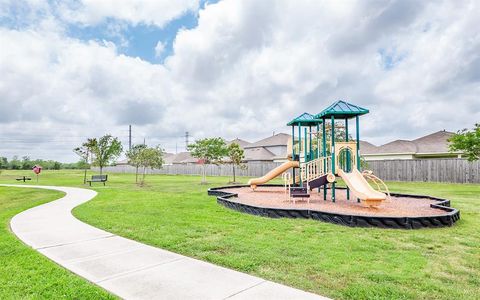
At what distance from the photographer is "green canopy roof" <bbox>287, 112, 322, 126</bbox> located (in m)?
14.4

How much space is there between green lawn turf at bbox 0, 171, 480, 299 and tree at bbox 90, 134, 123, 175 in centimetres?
2259

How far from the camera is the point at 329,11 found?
13359 mm

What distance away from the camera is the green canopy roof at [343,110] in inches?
424

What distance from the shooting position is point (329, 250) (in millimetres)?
4918

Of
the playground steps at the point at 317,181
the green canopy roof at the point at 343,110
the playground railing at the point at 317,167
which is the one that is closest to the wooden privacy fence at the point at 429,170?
the playground railing at the point at 317,167

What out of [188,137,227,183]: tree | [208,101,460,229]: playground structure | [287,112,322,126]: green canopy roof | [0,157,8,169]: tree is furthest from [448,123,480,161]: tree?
[0,157,8,169]: tree

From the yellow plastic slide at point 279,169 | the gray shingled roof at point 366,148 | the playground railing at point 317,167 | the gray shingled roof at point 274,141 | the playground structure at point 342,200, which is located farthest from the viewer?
the gray shingled roof at point 274,141

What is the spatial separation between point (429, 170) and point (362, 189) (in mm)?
16907

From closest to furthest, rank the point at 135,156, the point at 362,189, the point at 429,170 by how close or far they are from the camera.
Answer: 1. the point at 362,189
2. the point at 429,170
3. the point at 135,156

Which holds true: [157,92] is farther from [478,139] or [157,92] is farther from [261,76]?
[478,139]

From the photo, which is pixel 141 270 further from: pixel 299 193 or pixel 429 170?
pixel 429 170

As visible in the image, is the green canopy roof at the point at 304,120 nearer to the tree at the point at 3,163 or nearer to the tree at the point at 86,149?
the tree at the point at 86,149

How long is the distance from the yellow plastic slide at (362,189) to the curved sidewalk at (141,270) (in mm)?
6255

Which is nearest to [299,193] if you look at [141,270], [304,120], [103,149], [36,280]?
[304,120]
